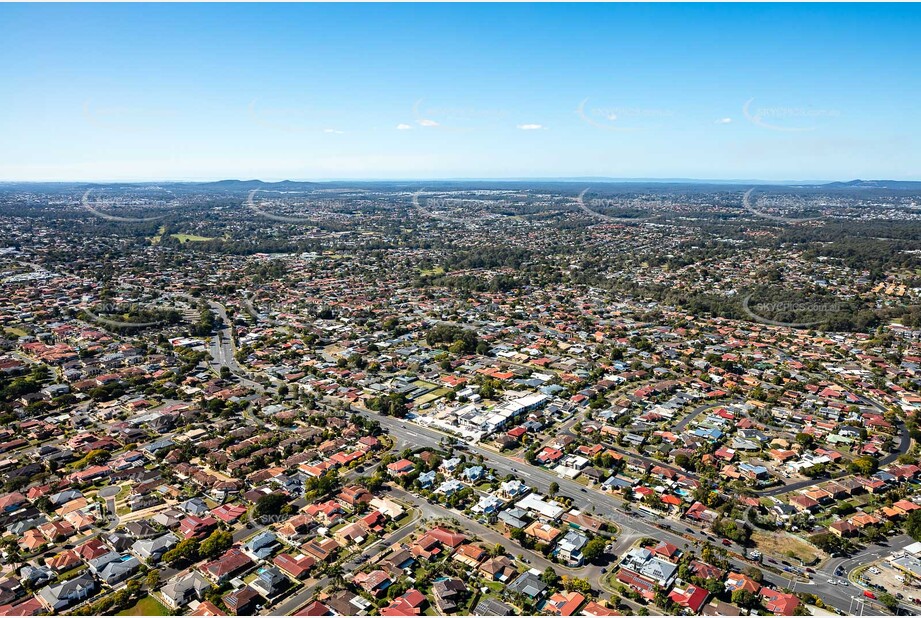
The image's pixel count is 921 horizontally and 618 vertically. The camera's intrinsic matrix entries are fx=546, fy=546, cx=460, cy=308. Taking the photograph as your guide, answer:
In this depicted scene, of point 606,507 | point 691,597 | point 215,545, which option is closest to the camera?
point 691,597

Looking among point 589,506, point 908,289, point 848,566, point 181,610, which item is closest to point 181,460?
point 181,610

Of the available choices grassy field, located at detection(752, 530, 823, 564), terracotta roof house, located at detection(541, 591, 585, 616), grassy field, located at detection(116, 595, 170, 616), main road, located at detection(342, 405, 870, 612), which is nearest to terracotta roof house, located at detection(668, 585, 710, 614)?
main road, located at detection(342, 405, 870, 612)

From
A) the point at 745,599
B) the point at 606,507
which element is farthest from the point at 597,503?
the point at 745,599

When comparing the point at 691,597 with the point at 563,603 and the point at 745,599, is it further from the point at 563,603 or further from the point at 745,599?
the point at 563,603

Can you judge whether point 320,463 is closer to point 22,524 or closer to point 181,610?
point 181,610

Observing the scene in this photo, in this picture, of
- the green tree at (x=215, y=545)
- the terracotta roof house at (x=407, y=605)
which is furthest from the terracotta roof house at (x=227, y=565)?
the terracotta roof house at (x=407, y=605)

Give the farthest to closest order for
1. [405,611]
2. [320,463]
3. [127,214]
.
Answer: [127,214] → [320,463] → [405,611]

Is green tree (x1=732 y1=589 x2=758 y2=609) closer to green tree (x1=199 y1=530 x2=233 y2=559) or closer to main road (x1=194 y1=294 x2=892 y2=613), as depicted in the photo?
main road (x1=194 y1=294 x2=892 y2=613)
